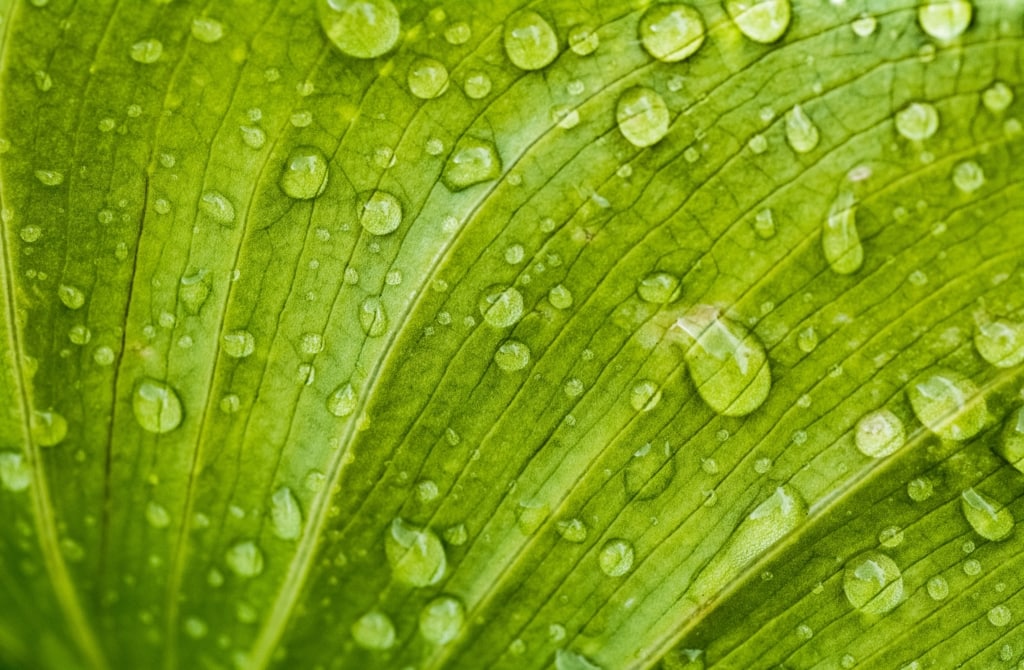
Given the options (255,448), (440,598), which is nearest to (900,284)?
(440,598)

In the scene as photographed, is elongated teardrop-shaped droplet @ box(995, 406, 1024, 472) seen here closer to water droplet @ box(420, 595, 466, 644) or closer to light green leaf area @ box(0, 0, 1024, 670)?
light green leaf area @ box(0, 0, 1024, 670)

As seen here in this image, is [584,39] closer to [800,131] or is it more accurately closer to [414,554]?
[800,131]

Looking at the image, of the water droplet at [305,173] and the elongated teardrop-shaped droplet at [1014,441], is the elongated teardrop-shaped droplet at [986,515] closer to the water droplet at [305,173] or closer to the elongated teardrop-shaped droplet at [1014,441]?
the elongated teardrop-shaped droplet at [1014,441]

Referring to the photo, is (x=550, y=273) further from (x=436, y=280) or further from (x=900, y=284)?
(x=900, y=284)

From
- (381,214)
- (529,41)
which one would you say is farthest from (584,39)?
(381,214)

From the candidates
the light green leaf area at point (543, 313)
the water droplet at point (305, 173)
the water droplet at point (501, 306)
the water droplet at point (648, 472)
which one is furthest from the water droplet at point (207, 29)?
the water droplet at point (648, 472)

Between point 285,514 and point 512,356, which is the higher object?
point 512,356

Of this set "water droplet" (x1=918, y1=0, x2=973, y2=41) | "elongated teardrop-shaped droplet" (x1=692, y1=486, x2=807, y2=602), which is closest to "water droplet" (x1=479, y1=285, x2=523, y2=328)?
"elongated teardrop-shaped droplet" (x1=692, y1=486, x2=807, y2=602)
